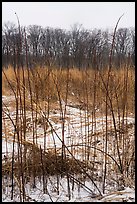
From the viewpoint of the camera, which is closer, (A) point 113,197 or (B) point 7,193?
(A) point 113,197

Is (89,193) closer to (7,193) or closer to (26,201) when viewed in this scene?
(26,201)

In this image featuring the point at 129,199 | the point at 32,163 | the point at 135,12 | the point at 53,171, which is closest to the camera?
the point at 129,199

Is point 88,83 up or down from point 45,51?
down

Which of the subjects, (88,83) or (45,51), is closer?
(45,51)

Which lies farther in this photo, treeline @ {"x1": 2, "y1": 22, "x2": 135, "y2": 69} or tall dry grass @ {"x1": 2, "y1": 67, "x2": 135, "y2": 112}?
tall dry grass @ {"x1": 2, "y1": 67, "x2": 135, "y2": 112}

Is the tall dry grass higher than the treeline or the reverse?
the reverse

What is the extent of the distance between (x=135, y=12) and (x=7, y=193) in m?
1.62

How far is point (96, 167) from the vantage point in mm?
2377

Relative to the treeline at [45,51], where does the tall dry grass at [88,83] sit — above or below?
below

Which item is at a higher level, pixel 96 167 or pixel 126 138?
pixel 126 138

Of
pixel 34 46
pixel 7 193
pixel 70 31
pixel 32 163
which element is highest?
pixel 70 31

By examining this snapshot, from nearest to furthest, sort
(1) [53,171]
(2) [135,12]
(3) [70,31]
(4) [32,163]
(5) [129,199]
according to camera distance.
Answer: (5) [129,199]
(2) [135,12]
(4) [32,163]
(1) [53,171]
(3) [70,31]

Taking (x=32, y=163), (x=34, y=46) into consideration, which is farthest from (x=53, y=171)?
(x=34, y=46)

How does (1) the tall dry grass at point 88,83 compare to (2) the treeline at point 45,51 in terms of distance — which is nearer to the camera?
(2) the treeline at point 45,51
